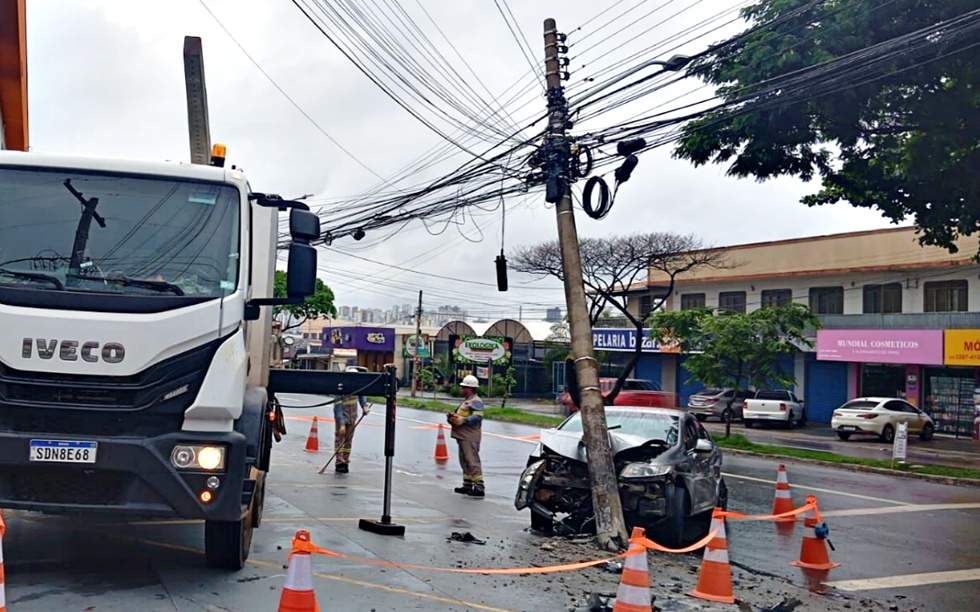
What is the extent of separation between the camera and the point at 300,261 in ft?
22.9

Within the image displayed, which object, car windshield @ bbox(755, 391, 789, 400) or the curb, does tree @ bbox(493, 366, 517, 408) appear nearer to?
car windshield @ bbox(755, 391, 789, 400)

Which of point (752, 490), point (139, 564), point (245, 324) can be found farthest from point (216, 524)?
point (752, 490)

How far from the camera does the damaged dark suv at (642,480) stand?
10.3 metres

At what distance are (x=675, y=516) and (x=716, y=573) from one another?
239 centimetres

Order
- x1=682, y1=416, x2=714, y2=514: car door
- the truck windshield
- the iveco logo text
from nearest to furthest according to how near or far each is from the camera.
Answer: the iveco logo text
the truck windshield
x1=682, y1=416, x2=714, y2=514: car door

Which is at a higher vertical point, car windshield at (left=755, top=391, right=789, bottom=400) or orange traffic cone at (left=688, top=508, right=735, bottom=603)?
car windshield at (left=755, top=391, right=789, bottom=400)

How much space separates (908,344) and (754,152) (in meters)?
21.7

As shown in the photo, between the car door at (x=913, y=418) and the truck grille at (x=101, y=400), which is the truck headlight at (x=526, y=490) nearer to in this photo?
the truck grille at (x=101, y=400)

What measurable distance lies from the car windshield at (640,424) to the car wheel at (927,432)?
2284 cm

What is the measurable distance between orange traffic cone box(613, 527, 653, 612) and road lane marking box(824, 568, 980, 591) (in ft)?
11.9

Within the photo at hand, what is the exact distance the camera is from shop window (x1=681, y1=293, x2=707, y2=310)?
44.8 meters

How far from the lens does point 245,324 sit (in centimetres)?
707

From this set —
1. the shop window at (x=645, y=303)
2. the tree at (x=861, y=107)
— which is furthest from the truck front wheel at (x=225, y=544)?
the shop window at (x=645, y=303)

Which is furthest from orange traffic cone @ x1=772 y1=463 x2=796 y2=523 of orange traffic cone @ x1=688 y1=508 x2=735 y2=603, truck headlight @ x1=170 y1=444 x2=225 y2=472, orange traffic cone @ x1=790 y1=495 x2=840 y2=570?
truck headlight @ x1=170 y1=444 x2=225 y2=472
